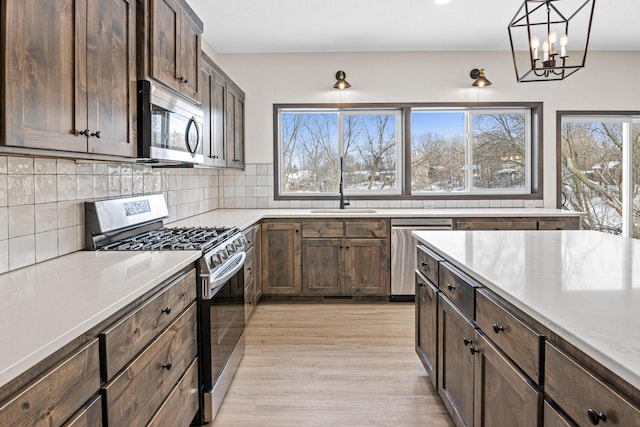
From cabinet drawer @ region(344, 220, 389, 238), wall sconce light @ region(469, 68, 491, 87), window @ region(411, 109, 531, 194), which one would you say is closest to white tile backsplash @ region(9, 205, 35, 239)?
cabinet drawer @ region(344, 220, 389, 238)

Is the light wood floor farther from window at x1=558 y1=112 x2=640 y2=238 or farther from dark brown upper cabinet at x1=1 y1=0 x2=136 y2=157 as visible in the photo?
window at x1=558 y1=112 x2=640 y2=238

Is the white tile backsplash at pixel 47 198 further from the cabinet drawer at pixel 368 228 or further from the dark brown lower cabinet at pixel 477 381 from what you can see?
the cabinet drawer at pixel 368 228

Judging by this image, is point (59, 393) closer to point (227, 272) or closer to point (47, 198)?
point (47, 198)

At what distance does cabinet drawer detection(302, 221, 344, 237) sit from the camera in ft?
14.0

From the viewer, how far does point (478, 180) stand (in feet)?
16.3

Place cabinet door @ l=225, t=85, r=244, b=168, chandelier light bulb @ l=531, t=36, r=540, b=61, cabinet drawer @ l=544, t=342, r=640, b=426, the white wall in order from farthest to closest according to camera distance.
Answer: the white wall → cabinet door @ l=225, t=85, r=244, b=168 → chandelier light bulb @ l=531, t=36, r=540, b=61 → cabinet drawer @ l=544, t=342, r=640, b=426

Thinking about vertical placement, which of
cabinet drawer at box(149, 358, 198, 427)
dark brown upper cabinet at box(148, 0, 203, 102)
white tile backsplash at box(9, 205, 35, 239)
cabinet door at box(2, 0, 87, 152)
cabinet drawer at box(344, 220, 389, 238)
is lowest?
cabinet drawer at box(149, 358, 198, 427)

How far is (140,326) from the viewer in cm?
144

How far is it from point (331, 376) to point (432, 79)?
11.1 feet

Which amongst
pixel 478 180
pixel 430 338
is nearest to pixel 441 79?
pixel 478 180

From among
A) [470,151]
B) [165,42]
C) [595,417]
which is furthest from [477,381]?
[470,151]

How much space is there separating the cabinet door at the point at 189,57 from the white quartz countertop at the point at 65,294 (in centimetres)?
111

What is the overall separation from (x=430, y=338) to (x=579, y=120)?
380 centimetres

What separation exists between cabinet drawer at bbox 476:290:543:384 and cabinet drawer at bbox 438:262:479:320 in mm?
61
